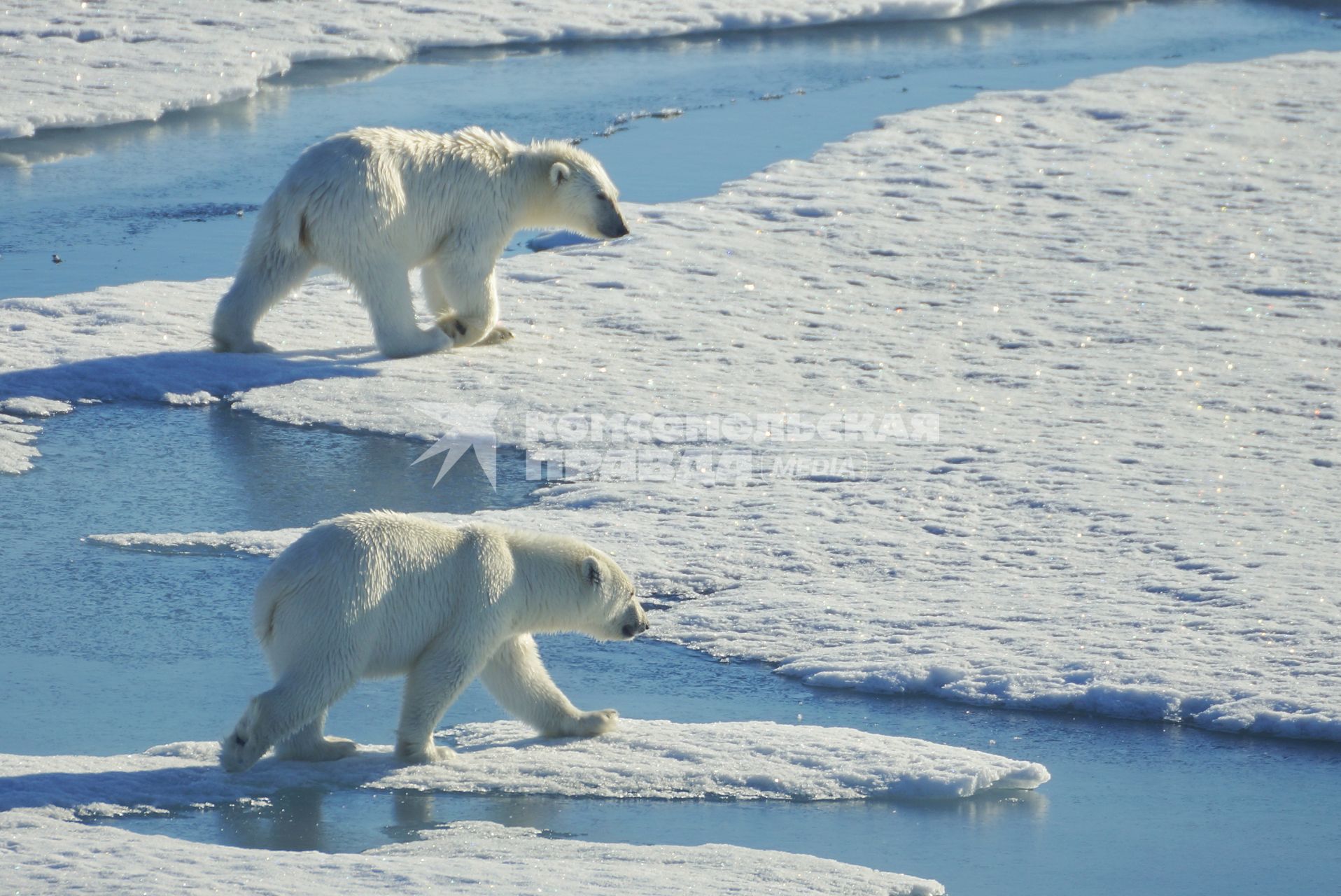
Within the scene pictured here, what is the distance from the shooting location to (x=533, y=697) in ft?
15.5

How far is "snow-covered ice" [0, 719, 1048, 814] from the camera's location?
4203mm

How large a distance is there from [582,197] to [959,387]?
200 centimetres

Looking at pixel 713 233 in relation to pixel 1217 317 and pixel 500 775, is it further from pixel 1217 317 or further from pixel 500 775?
pixel 500 775

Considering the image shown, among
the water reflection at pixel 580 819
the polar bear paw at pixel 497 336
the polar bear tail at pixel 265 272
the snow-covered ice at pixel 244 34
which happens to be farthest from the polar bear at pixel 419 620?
the snow-covered ice at pixel 244 34

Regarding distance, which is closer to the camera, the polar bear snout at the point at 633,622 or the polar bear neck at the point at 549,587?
the polar bear neck at the point at 549,587

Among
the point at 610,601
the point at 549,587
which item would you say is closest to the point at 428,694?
the point at 549,587

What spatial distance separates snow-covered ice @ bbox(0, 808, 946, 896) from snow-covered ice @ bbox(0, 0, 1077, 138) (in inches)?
397

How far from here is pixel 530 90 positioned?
47.3ft

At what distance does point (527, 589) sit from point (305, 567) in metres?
0.62

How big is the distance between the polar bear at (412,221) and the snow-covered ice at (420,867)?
4.13 meters

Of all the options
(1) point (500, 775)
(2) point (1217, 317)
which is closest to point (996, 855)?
(1) point (500, 775)

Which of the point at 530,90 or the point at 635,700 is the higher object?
the point at 530,90

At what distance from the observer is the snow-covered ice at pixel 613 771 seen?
420cm

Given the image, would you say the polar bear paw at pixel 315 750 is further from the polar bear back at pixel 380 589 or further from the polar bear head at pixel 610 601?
the polar bear head at pixel 610 601
